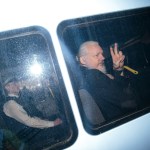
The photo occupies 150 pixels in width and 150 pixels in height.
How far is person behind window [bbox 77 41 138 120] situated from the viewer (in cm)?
221

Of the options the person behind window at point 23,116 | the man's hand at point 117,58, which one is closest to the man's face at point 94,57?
the man's hand at point 117,58

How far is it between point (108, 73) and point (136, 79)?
30cm

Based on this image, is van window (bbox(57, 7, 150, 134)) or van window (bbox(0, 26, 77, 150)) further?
van window (bbox(57, 7, 150, 134))

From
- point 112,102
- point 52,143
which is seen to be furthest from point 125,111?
point 52,143

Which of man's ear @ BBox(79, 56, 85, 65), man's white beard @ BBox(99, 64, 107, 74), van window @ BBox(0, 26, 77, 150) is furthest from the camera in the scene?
man's white beard @ BBox(99, 64, 107, 74)

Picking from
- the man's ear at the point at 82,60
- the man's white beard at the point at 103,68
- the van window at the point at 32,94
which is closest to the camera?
the van window at the point at 32,94

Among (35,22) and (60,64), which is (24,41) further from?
(60,64)

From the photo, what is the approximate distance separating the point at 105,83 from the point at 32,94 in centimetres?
72

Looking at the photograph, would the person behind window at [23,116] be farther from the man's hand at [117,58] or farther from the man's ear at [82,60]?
the man's hand at [117,58]

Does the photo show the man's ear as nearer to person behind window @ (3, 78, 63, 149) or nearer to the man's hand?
the man's hand

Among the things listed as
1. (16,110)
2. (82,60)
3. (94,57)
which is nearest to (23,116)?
(16,110)

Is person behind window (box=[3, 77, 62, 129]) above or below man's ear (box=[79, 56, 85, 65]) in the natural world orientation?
below

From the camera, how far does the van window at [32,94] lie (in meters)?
1.85

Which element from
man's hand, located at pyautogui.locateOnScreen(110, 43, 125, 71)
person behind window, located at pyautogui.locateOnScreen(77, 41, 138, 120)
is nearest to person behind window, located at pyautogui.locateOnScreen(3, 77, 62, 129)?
person behind window, located at pyautogui.locateOnScreen(77, 41, 138, 120)
